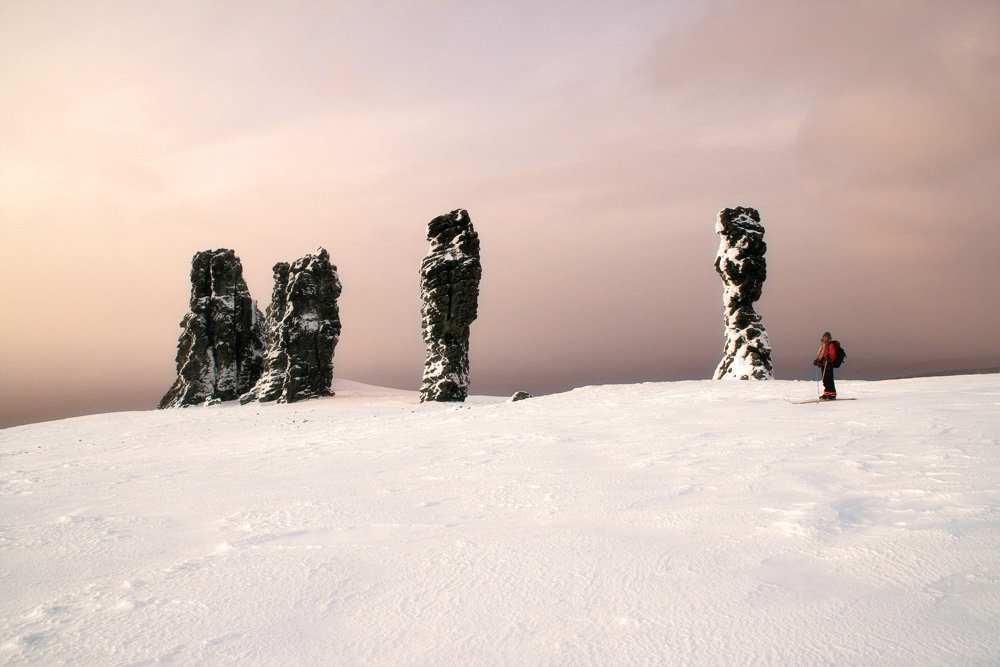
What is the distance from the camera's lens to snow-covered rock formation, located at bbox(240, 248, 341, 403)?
2406 cm

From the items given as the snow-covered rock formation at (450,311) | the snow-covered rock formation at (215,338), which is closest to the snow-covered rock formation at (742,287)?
the snow-covered rock formation at (450,311)

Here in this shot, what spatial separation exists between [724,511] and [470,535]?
2.00m

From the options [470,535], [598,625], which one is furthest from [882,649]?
[470,535]

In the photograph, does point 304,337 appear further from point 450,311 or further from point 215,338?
point 450,311

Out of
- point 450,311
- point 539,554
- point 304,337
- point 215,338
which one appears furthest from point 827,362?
point 215,338

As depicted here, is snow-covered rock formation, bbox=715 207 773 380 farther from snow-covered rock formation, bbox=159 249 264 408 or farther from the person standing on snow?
snow-covered rock formation, bbox=159 249 264 408

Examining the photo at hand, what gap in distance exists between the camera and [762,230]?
→ 19812 millimetres

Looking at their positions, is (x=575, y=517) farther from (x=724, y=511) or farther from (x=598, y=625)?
(x=598, y=625)

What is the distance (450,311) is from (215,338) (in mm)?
13645

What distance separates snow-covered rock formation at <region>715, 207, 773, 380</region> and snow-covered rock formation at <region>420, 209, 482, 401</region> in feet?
30.8

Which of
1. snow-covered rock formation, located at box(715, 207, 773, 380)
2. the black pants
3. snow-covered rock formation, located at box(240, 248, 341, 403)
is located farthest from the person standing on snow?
snow-covered rock formation, located at box(240, 248, 341, 403)

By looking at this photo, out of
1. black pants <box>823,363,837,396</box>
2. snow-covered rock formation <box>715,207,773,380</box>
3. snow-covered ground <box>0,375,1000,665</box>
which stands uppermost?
snow-covered rock formation <box>715,207,773,380</box>

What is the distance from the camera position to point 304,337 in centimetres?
2444

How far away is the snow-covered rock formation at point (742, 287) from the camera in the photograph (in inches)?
749
